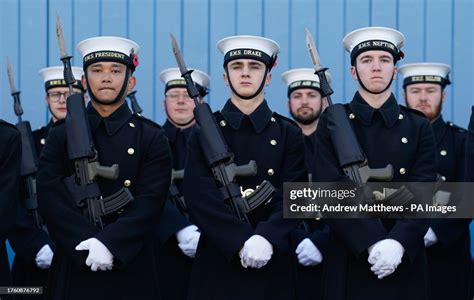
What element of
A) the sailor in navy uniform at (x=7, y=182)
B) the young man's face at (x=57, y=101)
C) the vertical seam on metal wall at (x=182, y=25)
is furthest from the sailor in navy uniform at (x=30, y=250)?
the vertical seam on metal wall at (x=182, y=25)

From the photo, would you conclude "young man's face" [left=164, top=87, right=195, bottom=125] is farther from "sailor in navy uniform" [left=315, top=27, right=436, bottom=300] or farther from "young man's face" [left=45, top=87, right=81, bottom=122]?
"sailor in navy uniform" [left=315, top=27, right=436, bottom=300]

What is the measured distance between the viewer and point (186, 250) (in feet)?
22.3

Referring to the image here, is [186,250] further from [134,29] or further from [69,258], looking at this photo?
[134,29]

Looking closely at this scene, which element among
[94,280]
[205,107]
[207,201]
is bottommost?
[94,280]

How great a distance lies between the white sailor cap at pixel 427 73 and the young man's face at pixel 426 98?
0.03 m

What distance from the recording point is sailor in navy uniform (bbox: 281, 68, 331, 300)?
6.56 meters

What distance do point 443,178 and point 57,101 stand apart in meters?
2.84

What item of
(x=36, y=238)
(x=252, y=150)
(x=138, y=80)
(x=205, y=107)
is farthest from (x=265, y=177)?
(x=138, y=80)

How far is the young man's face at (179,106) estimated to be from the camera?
7.48 metres

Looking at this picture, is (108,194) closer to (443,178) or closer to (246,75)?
(246,75)

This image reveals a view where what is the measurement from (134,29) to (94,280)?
326 centimetres

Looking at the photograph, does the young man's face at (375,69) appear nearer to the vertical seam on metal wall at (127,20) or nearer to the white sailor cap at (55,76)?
the white sailor cap at (55,76)

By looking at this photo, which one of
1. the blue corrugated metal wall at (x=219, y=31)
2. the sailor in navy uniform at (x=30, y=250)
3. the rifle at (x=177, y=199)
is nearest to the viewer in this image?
the sailor in navy uniform at (x=30, y=250)

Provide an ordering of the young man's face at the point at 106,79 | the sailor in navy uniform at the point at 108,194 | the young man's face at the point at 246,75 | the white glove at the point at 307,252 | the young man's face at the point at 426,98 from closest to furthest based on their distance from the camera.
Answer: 1. the sailor in navy uniform at the point at 108,194
2. the young man's face at the point at 106,79
3. the young man's face at the point at 246,75
4. the white glove at the point at 307,252
5. the young man's face at the point at 426,98
